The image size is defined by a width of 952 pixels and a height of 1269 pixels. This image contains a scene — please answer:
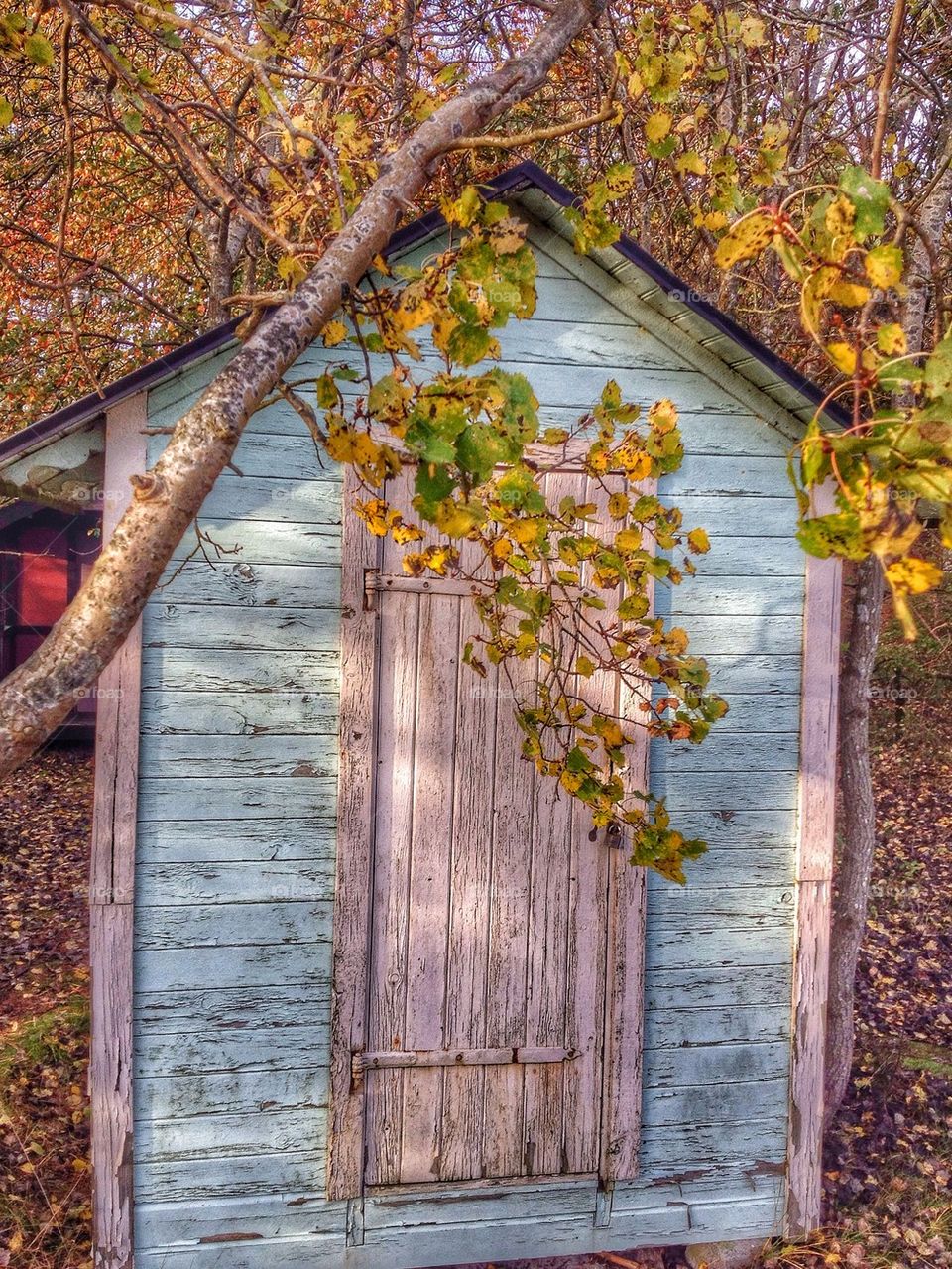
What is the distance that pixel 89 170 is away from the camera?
8.12m

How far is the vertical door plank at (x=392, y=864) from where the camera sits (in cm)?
353

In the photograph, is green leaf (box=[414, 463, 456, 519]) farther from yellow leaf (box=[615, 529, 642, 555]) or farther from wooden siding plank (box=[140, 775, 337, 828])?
wooden siding plank (box=[140, 775, 337, 828])

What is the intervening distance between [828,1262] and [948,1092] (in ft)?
5.49

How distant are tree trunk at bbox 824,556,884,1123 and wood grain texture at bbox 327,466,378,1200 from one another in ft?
8.35

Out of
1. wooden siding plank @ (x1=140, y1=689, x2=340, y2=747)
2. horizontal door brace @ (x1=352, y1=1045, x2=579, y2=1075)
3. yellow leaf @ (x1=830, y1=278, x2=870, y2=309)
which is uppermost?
yellow leaf @ (x1=830, y1=278, x2=870, y2=309)

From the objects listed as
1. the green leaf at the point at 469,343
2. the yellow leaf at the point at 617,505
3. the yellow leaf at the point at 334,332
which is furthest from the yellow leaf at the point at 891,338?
the yellow leaf at the point at 334,332

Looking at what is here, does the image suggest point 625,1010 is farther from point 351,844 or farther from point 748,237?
point 748,237

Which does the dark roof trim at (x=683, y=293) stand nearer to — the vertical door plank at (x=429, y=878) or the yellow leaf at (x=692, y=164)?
the yellow leaf at (x=692, y=164)

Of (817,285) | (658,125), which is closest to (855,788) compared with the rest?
(658,125)

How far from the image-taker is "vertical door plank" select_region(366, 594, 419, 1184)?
353cm

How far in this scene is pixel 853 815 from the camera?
474 centimetres

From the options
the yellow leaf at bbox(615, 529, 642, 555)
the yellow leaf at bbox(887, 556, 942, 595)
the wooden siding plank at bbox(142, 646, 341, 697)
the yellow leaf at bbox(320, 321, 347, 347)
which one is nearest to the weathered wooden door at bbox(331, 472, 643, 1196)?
the wooden siding plank at bbox(142, 646, 341, 697)

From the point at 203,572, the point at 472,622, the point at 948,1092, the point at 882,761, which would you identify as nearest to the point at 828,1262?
the point at 948,1092

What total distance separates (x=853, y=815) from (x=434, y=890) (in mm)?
2409
